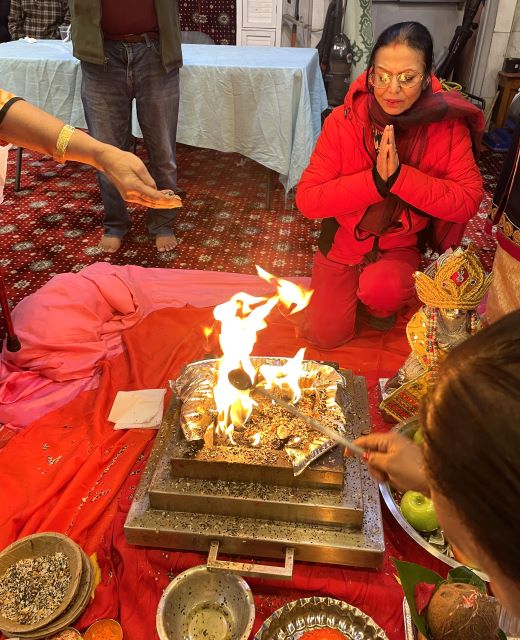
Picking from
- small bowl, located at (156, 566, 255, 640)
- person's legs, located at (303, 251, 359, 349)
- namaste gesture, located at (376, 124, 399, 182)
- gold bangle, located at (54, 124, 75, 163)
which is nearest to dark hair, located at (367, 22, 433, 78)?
namaste gesture, located at (376, 124, 399, 182)

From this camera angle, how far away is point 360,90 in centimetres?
261

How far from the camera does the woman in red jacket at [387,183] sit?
7.93 ft

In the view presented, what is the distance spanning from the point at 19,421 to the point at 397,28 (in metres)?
2.42

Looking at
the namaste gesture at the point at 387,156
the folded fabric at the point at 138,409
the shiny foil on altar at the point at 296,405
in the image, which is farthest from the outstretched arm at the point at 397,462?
the namaste gesture at the point at 387,156

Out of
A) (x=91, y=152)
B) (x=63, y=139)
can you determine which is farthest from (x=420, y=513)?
(x=63, y=139)

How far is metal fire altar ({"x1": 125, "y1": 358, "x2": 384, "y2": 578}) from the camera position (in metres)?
1.71

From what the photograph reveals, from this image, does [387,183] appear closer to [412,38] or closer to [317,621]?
[412,38]

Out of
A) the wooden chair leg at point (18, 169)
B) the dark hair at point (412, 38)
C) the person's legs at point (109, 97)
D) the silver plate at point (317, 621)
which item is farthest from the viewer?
the wooden chair leg at point (18, 169)

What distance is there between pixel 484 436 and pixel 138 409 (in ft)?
6.63

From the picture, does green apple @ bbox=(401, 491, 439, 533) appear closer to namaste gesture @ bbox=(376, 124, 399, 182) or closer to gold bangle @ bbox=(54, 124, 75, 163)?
namaste gesture @ bbox=(376, 124, 399, 182)

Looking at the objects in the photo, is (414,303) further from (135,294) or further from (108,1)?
(108,1)

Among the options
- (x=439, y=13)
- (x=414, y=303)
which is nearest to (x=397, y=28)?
(x=414, y=303)

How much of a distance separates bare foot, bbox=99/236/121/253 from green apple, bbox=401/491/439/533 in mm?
3156

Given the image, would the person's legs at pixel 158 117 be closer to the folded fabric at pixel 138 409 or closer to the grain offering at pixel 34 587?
the folded fabric at pixel 138 409
